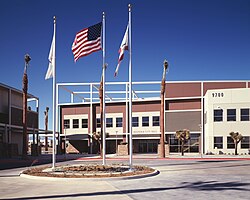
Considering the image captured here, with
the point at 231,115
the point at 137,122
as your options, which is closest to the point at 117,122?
the point at 137,122

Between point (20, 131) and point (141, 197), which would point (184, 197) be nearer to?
point (141, 197)

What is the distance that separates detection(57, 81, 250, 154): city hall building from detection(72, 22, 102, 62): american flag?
3049 centimetres

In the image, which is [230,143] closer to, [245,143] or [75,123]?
[245,143]

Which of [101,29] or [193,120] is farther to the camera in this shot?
[193,120]

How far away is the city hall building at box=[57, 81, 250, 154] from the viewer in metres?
46.8

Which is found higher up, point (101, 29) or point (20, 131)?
point (101, 29)

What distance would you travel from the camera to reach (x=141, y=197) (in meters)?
12.1

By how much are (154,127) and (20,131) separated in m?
19.8

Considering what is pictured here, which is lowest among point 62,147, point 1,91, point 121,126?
point 62,147

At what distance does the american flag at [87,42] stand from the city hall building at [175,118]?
30.5 meters

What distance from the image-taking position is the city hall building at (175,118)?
1843 inches

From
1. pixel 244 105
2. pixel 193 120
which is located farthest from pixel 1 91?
pixel 244 105

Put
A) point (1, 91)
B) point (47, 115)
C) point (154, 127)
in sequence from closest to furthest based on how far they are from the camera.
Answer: point (1, 91)
point (154, 127)
point (47, 115)

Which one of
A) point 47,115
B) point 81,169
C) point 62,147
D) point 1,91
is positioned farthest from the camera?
point 47,115
